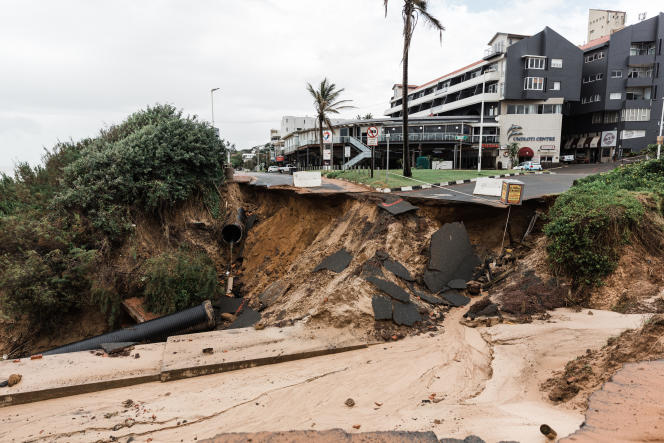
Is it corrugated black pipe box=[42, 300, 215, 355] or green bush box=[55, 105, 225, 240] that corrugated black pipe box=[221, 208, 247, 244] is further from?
corrugated black pipe box=[42, 300, 215, 355]

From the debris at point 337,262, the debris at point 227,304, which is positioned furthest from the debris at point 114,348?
the debris at point 337,262

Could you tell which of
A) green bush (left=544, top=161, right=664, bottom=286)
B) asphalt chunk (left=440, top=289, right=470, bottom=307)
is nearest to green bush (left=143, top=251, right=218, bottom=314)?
asphalt chunk (left=440, top=289, right=470, bottom=307)

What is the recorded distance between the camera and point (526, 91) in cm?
4234

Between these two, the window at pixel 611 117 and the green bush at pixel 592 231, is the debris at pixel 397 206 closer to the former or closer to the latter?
the green bush at pixel 592 231

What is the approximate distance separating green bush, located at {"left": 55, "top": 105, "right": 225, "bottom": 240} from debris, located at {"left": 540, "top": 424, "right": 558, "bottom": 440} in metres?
14.0

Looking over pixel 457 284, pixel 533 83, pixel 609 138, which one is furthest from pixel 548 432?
pixel 609 138

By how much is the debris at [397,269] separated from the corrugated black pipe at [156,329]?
5.69 meters

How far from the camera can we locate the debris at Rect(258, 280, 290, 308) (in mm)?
11461

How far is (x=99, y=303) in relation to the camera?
11.9m

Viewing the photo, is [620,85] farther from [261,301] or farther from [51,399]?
[51,399]

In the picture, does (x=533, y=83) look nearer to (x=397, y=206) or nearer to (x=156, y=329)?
(x=397, y=206)

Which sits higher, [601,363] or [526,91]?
[526,91]

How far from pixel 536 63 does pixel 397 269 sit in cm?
4537

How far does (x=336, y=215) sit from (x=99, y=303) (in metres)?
9.03
